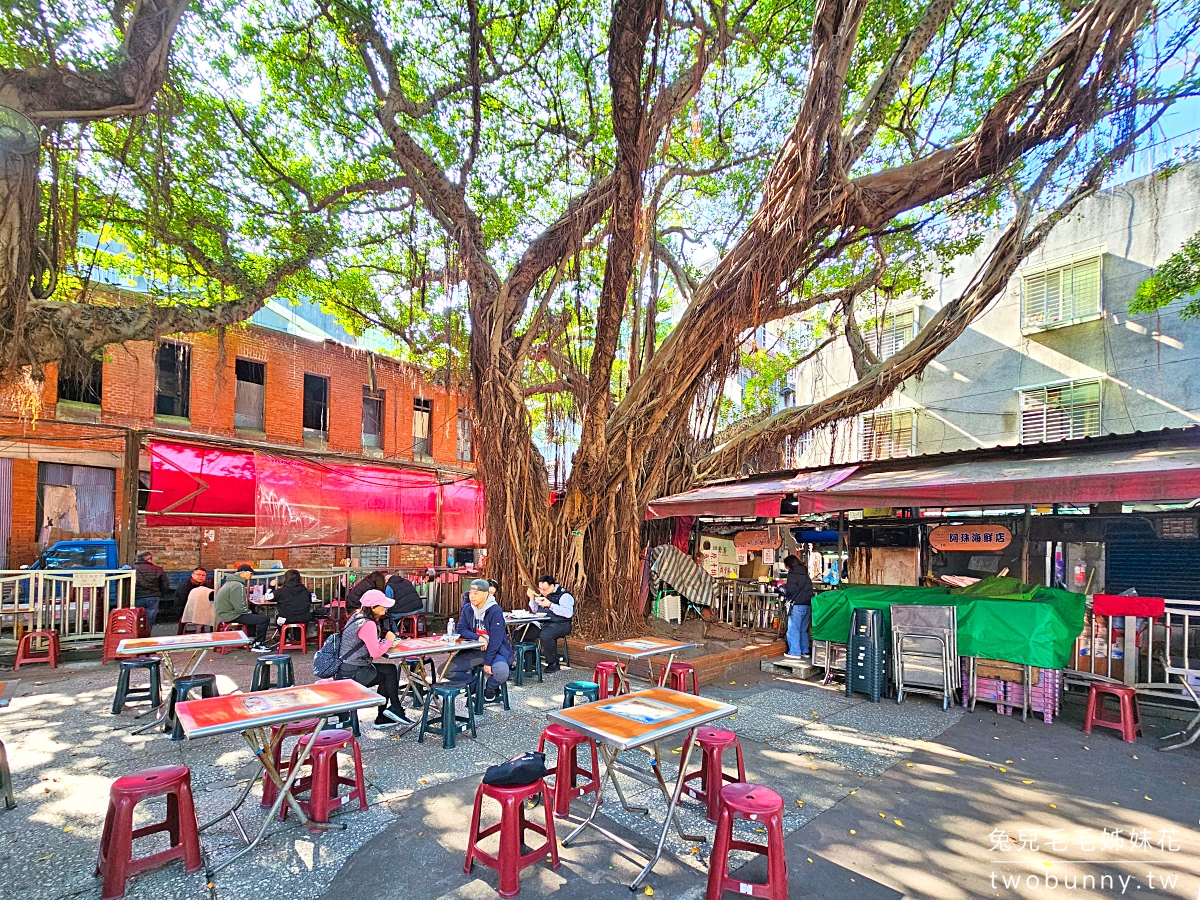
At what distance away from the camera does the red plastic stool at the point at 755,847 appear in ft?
9.61

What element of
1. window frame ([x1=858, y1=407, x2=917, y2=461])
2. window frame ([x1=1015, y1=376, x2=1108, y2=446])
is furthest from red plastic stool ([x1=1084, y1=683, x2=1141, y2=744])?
window frame ([x1=858, y1=407, x2=917, y2=461])

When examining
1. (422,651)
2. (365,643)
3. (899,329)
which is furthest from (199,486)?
(899,329)

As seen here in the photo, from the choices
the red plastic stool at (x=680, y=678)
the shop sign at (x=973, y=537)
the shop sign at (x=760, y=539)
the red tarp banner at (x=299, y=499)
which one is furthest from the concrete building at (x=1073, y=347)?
the red tarp banner at (x=299, y=499)

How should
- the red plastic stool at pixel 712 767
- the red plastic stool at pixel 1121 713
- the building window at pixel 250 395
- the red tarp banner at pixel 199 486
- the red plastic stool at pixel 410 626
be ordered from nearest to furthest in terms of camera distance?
1. the red plastic stool at pixel 712 767
2. the red plastic stool at pixel 1121 713
3. the red tarp banner at pixel 199 486
4. the red plastic stool at pixel 410 626
5. the building window at pixel 250 395

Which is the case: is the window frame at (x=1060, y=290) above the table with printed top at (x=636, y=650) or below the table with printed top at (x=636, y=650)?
above

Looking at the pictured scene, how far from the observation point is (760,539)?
10.3 meters

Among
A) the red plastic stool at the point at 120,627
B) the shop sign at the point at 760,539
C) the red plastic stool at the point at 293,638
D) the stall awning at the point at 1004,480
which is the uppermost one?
the stall awning at the point at 1004,480

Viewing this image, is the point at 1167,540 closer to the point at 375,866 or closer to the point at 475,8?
the point at 375,866

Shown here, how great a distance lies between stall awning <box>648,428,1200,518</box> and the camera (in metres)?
5.53

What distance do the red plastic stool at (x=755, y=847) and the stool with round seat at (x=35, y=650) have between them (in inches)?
373

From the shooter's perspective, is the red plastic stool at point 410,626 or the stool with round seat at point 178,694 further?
the red plastic stool at point 410,626

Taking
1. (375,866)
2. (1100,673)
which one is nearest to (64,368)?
(375,866)

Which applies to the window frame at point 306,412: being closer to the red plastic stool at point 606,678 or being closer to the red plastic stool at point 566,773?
the red plastic stool at point 606,678

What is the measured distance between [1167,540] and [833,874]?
8.42 metres
